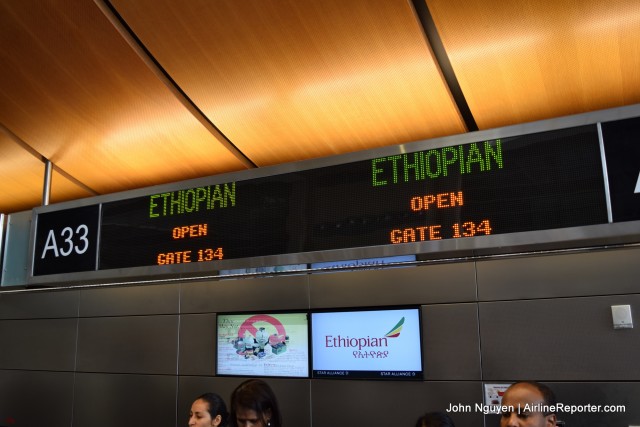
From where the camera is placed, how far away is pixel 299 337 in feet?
17.3

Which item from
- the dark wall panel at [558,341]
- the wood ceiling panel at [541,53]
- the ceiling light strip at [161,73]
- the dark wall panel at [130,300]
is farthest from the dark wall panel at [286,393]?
the wood ceiling panel at [541,53]

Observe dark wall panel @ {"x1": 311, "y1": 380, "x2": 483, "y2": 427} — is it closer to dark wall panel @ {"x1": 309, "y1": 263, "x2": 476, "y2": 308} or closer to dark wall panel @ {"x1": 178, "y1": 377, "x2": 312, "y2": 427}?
dark wall panel @ {"x1": 178, "y1": 377, "x2": 312, "y2": 427}

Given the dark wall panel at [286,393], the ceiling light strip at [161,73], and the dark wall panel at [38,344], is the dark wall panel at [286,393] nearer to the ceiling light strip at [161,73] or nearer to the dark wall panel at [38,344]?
the dark wall panel at [38,344]

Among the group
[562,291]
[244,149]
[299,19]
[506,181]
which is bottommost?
[562,291]

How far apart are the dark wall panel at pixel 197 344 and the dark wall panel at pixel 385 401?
1.11 meters

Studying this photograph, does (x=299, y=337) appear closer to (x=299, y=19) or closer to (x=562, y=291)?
(x=562, y=291)

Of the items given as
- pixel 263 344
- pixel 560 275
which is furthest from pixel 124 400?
pixel 560 275

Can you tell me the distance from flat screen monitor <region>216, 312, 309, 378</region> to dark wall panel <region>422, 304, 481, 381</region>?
3.57ft

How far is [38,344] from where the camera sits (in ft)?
21.9

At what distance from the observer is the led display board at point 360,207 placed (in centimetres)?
291

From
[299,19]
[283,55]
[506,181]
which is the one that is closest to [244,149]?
[283,55]

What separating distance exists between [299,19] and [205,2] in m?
0.53

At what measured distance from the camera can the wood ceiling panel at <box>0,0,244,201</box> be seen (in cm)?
360

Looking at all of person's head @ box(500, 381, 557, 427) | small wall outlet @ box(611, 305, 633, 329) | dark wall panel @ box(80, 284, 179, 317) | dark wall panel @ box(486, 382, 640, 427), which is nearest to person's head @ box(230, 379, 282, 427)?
person's head @ box(500, 381, 557, 427)
